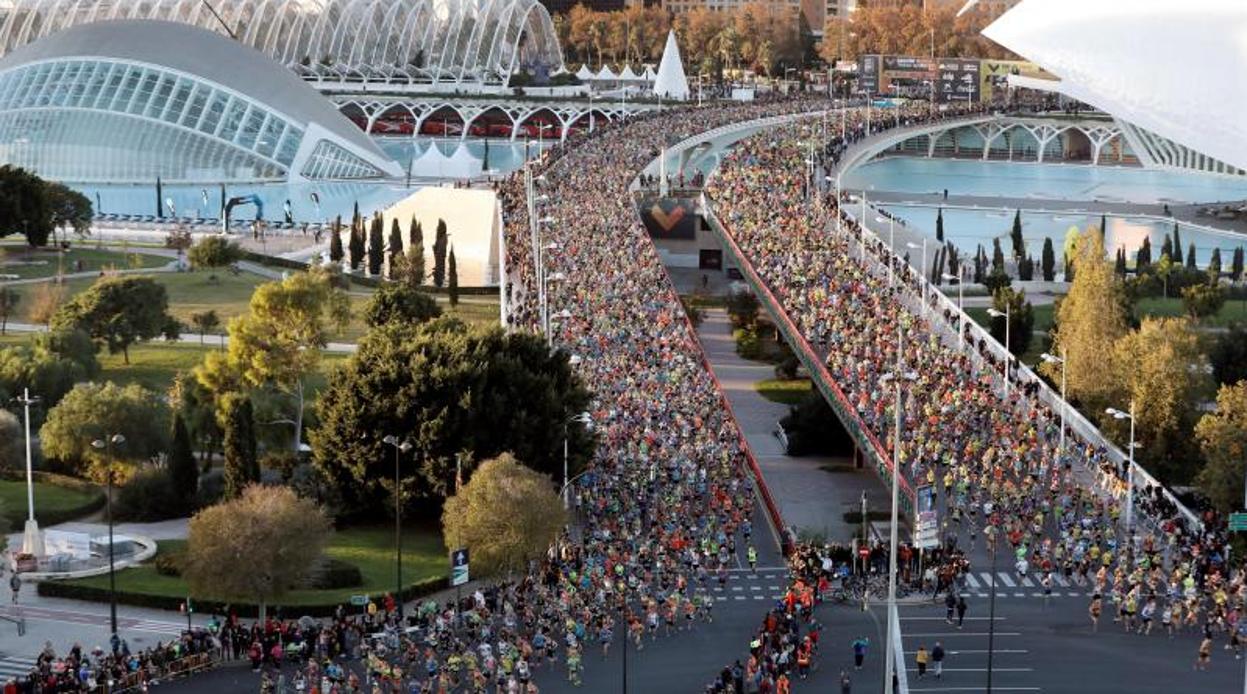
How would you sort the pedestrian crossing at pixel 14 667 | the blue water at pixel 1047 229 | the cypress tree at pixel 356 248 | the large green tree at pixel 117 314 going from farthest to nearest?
the blue water at pixel 1047 229
the cypress tree at pixel 356 248
the large green tree at pixel 117 314
the pedestrian crossing at pixel 14 667

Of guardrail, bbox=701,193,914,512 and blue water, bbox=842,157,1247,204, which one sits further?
blue water, bbox=842,157,1247,204

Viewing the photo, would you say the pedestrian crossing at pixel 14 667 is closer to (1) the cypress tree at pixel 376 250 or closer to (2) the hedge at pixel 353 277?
(2) the hedge at pixel 353 277

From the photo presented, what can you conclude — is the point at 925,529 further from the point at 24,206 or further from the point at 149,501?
the point at 24,206

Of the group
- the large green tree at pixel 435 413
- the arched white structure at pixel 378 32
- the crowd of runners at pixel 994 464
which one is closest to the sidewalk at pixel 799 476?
the crowd of runners at pixel 994 464

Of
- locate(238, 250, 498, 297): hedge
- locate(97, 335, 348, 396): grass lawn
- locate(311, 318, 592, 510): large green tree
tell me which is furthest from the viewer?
locate(238, 250, 498, 297): hedge

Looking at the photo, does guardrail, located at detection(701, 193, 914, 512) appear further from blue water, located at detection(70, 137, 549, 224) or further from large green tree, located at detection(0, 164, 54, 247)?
blue water, located at detection(70, 137, 549, 224)

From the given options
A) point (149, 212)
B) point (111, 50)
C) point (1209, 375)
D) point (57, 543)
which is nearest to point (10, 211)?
point (149, 212)

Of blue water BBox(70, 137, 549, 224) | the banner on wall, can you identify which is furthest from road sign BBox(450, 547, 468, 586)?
blue water BBox(70, 137, 549, 224)

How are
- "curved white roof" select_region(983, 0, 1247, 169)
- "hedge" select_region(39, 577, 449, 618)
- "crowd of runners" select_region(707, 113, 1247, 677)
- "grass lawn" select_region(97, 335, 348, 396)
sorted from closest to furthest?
1. "curved white roof" select_region(983, 0, 1247, 169)
2. "crowd of runners" select_region(707, 113, 1247, 677)
3. "hedge" select_region(39, 577, 449, 618)
4. "grass lawn" select_region(97, 335, 348, 396)

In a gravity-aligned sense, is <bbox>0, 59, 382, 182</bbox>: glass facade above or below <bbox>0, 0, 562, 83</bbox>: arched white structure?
below
